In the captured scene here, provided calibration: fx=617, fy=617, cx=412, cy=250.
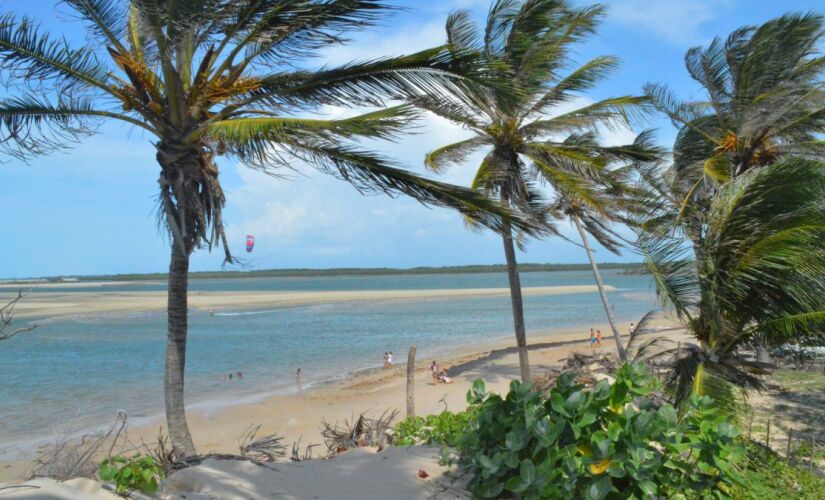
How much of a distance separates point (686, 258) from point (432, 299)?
53747 mm

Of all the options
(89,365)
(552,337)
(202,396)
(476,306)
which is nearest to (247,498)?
(202,396)

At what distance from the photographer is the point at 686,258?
580 cm

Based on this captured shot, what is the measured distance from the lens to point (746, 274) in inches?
218

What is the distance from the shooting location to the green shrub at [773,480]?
461cm

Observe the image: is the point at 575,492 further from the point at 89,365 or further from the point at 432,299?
the point at 432,299

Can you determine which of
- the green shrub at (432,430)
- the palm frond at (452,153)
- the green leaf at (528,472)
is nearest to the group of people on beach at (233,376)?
the palm frond at (452,153)

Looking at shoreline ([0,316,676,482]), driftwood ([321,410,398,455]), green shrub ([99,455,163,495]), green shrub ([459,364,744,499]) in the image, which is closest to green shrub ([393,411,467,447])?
driftwood ([321,410,398,455])

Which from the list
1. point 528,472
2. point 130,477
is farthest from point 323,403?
point 528,472

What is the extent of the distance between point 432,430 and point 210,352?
2217 centimetres

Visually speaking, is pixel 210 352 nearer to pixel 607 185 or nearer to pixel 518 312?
pixel 518 312

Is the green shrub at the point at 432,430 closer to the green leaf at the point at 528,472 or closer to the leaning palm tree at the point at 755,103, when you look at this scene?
the green leaf at the point at 528,472

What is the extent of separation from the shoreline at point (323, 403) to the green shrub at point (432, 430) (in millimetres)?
4429

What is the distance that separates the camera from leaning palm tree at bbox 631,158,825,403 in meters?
5.25

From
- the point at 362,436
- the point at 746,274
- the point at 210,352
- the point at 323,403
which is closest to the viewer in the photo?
the point at 746,274
